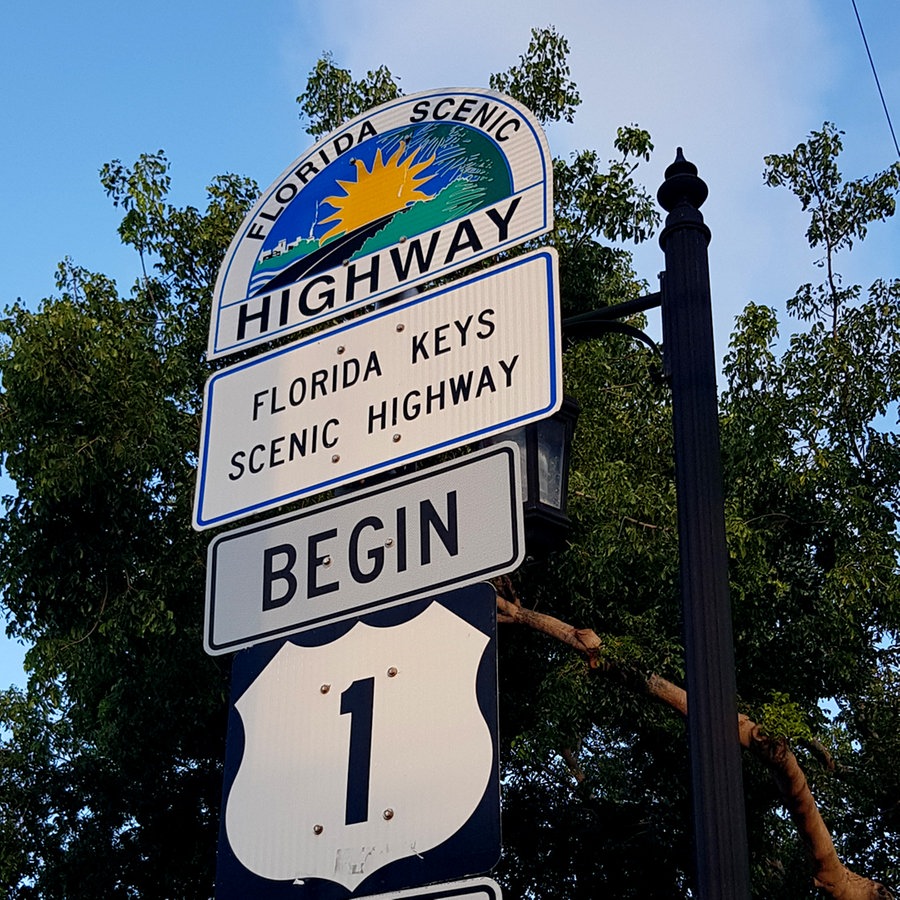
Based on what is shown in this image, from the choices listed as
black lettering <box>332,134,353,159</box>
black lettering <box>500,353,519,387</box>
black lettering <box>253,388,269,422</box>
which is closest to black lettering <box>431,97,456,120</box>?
black lettering <box>332,134,353,159</box>

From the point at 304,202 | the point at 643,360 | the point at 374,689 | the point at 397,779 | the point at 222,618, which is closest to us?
the point at 397,779

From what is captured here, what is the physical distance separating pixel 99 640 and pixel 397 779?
1012 centimetres

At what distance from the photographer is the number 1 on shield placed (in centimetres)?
255

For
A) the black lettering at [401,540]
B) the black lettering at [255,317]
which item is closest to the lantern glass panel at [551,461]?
the black lettering at [401,540]

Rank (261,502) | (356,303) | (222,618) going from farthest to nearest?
(356,303), (261,502), (222,618)

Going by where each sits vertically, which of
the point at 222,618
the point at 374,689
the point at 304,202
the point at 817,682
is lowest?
the point at 374,689

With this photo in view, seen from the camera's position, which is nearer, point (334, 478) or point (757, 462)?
point (334, 478)

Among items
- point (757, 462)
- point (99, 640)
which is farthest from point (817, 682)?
point (99, 640)

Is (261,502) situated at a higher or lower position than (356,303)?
lower

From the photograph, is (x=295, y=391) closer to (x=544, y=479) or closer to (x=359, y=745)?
(x=544, y=479)

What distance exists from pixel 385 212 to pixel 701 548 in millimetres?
1261

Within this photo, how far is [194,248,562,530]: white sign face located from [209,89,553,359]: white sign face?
0.65 ft

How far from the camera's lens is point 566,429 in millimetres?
3627

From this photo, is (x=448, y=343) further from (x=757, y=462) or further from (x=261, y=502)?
(x=757, y=462)
